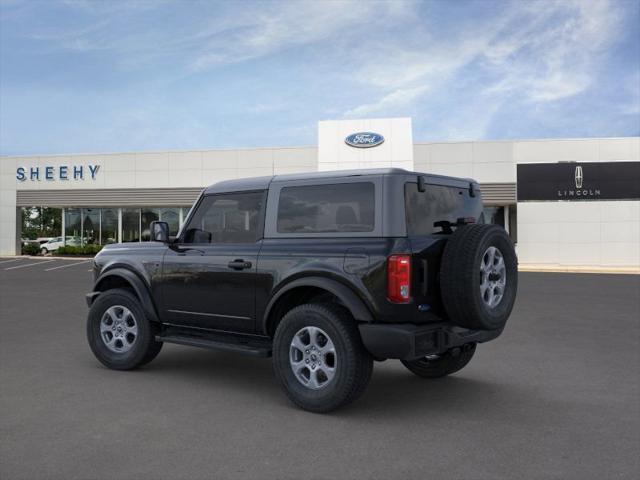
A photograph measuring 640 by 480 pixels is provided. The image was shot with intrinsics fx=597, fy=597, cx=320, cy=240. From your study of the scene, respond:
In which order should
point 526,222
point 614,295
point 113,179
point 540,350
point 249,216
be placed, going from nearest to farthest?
1. point 249,216
2. point 540,350
3. point 614,295
4. point 526,222
5. point 113,179

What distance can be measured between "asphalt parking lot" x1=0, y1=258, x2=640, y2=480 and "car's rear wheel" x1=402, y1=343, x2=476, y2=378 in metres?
0.10

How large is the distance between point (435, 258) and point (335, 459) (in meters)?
1.79

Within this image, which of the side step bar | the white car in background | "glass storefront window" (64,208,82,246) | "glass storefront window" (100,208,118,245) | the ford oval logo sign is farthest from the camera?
"glass storefront window" (64,208,82,246)

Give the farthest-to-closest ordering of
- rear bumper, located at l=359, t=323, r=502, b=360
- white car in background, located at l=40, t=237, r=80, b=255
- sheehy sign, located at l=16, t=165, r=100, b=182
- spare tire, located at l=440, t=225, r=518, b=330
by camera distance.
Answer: white car in background, located at l=40, t=237, r=80, b=255 < sheehy sign, located at l=16, t=165, r=100, b=182 < spare tire, located at l=440, t=225, r=518, b=330 < rear bumper, located at l=359, t=323, r=502, b=360

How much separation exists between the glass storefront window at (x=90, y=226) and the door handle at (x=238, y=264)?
32.1 m

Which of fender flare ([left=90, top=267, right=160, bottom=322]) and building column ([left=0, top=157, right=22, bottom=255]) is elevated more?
building column ([left=0, top=157, right=22, bottom=255])

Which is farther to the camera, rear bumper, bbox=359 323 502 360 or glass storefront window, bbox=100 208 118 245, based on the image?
glass storefront window, bbox=100 208 118 245

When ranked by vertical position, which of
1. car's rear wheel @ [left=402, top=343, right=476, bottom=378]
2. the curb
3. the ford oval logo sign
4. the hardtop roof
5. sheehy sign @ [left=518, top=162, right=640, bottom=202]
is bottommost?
car's rear wheel @ [left=402, top=343, right=476, bottom=378]

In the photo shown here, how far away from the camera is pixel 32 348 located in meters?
7.56

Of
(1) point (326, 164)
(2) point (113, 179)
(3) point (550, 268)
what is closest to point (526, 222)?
(3) point (550, 268)

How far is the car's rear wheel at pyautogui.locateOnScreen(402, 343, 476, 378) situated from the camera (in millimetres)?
5871

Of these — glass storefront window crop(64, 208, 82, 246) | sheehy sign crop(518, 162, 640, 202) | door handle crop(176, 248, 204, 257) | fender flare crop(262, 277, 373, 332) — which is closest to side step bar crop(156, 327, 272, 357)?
fender flare crop(262, 277, 373, 332)

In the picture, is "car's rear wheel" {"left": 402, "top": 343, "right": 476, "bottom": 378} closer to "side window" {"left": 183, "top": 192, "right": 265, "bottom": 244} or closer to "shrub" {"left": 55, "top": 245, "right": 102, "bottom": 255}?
"side window" {"left": 183, "top": 192, "right": 265, "bottom": 244}

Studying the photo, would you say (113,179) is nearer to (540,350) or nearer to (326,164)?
(326,164)
